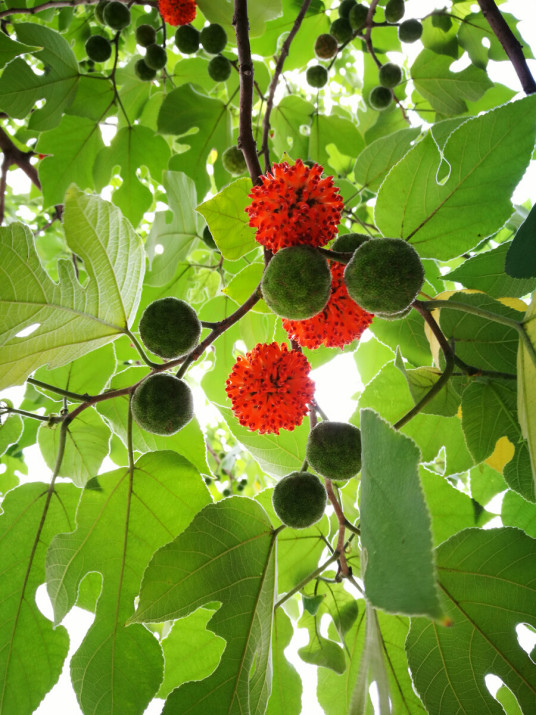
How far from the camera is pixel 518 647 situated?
122 centimetres

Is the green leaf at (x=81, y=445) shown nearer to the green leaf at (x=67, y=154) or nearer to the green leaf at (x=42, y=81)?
the green leaf at (x=67, y=154)

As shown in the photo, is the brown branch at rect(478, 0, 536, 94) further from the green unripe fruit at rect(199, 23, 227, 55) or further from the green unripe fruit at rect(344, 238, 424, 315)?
the green unripe fruit at rect(199, 23, 227, 55)

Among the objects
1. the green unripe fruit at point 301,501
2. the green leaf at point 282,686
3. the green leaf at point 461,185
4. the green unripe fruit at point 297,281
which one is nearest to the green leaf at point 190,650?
the green leaf at point 282,686

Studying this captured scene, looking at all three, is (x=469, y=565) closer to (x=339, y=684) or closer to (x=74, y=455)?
(x=339, y=684)

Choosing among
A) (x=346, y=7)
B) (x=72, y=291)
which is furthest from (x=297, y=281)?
(x=346, y=7)

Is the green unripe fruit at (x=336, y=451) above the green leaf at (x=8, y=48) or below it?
below

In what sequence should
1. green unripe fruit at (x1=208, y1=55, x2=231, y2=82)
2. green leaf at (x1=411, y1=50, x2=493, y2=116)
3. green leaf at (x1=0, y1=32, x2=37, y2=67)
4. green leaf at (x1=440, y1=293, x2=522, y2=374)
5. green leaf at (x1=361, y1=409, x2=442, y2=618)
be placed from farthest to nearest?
green leaf at (x1=411, y1=50, x2=493, y2=116), green unripe fruit at (x1=208, y1=55, x2=231, y2=82), green leaf at (x1=0, y1=32, x2=37, y2=67), green leaf at (x1=440, y1=293, x2=522, y2=374), green leaf at (x1=361, y1=409, x2=442, y2=618)

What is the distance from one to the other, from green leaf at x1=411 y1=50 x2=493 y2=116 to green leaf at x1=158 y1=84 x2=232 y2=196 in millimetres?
987

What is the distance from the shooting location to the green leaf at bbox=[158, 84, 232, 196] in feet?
7.50

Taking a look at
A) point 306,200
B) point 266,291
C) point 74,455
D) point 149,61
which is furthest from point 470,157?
point 149,61

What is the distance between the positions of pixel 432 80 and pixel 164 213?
1495mm

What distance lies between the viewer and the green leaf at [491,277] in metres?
1.50

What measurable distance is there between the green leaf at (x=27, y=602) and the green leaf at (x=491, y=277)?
1364mm

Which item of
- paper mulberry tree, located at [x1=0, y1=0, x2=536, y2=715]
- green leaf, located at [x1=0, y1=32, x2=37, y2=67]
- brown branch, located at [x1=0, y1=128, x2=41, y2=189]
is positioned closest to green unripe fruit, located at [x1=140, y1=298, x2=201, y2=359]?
paper mulberry tree, located at [x1=0, y1=0, x2=536, y2=715]
